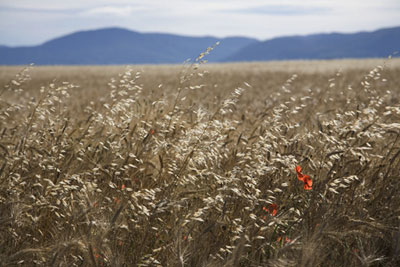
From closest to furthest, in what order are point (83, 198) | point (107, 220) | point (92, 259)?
point (92, 259) < point (107, 220) < point (83, 198)

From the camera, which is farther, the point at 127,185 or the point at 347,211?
the point at 127,185

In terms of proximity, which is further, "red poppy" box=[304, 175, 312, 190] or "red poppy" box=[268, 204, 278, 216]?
"red poppy" box=[268, 204, 278, 216]

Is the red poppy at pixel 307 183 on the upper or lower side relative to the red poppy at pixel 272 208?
upper


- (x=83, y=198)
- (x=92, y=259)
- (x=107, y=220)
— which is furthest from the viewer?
(x=83, y=198)

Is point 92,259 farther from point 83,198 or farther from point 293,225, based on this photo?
point 293,225

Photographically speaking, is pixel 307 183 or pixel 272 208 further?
pixel 272 208

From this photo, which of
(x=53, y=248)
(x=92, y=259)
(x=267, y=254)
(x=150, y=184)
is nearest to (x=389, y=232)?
(x=267, y=254)

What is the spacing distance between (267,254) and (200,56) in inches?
52.3

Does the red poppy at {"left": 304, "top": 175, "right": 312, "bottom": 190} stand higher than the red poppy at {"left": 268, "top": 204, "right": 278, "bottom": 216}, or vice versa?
the red poppy at {"left": 304, "top": 175, "right": 312, "bottom": 190}

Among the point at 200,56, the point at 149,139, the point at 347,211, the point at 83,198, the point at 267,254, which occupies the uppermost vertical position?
the point at 200,56

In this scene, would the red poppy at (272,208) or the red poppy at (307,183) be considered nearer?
the red poppy at (307,183)

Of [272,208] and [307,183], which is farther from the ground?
[307,183]

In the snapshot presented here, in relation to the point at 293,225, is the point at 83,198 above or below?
above

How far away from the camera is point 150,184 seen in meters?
2.78
